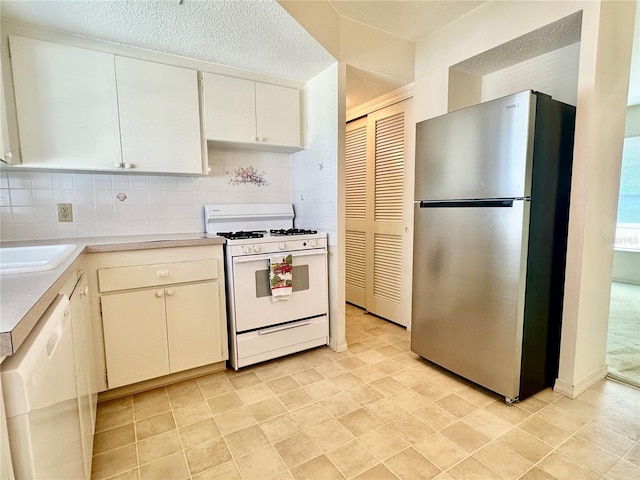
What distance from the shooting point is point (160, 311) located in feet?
6.56

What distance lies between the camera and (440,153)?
80.5 inches

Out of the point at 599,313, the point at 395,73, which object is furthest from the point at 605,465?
the point at 395,73

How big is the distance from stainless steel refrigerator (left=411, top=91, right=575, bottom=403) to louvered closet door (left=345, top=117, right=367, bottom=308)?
1.27 m

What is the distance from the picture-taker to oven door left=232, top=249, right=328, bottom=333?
2.21 m

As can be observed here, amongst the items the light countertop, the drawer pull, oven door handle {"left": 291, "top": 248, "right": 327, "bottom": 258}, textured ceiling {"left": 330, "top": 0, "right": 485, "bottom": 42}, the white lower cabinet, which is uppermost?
textured ceiling {"left": 330, "top": 0, "right": 485, "bottom": 42}

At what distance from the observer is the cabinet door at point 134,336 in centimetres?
188

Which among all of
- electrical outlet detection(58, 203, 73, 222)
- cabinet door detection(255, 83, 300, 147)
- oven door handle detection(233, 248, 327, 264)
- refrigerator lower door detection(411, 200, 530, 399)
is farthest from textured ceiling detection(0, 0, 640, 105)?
oven door handle detection(233, 248, 327, 264)

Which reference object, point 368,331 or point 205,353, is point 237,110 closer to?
point 205,353

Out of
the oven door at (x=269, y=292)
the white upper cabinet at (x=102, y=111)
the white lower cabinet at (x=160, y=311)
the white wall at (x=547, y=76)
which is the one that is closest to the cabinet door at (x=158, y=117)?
the white upper cabinet at (x=102, y=111)

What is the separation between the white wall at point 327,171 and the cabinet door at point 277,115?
0.42 ft

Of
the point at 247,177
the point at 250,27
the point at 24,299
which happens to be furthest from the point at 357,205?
the point at 24,299

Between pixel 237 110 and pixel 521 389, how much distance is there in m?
2.62

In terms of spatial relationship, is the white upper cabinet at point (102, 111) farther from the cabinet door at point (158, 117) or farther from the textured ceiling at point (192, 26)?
the textured ceiling at point (192, 26)

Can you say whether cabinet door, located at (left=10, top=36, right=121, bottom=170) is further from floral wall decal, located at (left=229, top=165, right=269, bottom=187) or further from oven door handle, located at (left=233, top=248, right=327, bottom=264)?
oven door handle, located at (left=233, top=248, right=327, bottom=264)
